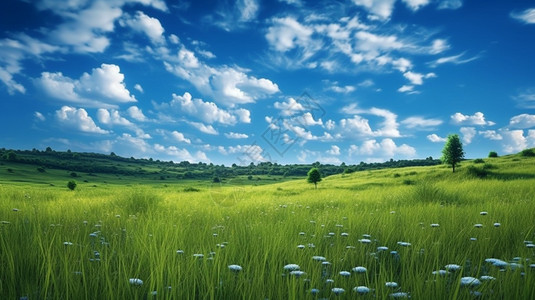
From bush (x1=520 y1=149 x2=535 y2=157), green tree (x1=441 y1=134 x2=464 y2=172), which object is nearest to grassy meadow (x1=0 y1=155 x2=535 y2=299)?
green tree (x1=441 y1=134 x2=464 y2=172)

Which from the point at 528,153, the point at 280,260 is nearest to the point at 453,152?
the point at 528,153

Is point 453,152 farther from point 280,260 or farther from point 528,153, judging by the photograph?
point 280,260

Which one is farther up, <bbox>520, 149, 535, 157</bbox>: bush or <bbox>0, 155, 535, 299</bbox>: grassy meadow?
<bbox>520, 149, 535, 157</bbox>: bush

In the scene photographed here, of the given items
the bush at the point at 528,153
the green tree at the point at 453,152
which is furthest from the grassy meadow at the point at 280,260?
the bush at the point at 528,153

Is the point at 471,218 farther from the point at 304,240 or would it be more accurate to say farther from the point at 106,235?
the point at 106,235

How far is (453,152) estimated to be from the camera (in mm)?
50406

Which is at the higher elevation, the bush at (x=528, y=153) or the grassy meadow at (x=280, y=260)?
the bush at (x=528, y=153)

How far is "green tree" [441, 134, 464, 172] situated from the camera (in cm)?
5016

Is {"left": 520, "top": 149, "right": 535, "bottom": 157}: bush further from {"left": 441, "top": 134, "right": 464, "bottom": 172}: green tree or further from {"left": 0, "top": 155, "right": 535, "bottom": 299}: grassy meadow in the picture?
{"left": 0, "top": 155, "right": 535, "bottom": 299}: grassy meadow

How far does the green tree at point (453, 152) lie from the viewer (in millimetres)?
50156

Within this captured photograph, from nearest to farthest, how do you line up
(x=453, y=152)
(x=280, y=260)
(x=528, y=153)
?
(x=280, y=260), (x=453, y=152), (x=528, y=153)

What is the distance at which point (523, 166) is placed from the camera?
1683 inches

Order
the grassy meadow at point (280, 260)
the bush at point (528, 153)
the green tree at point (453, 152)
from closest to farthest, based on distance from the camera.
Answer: the grassy meadow at point (280, 260)
the green tree at point (453, 152)
the bush at point (528, 153)

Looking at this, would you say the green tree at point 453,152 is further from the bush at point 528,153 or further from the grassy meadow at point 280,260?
the grassy meadow at point 280,260
